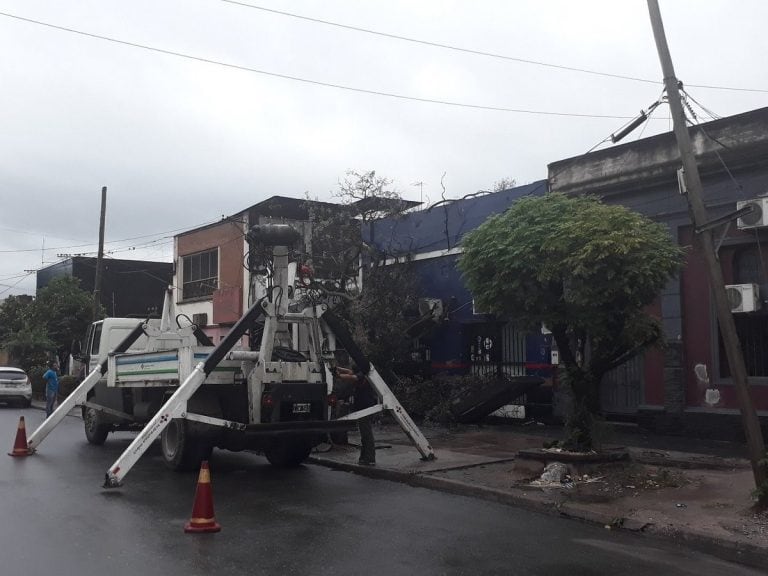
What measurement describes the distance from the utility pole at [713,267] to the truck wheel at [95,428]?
11465 millimetres

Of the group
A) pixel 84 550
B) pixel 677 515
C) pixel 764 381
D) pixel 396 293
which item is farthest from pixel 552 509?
pixel 396 293

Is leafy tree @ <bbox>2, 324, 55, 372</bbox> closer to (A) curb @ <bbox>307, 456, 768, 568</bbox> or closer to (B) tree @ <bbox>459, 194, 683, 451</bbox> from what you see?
(A) curb @ <bbox>307, 456, 768, 568</bbox>

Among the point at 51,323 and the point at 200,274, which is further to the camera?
the point at 51,323

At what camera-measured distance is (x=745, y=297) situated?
13.3 m

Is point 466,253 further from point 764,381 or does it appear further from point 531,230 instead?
point 764,381

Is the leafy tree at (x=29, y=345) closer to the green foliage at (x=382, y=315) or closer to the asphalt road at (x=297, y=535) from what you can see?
the green foliage at (x=382, y=315)

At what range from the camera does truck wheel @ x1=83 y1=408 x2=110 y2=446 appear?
14.9m

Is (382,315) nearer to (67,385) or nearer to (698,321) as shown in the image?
(698,321)

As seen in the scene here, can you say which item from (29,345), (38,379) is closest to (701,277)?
(29,345)

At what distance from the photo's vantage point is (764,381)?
1346 centimetres

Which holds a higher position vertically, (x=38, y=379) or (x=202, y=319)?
(x=202, y=319)

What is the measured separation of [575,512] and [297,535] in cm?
318

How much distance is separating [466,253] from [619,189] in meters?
5.98

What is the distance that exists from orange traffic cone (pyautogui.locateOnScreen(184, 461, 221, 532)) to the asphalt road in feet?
0.44
